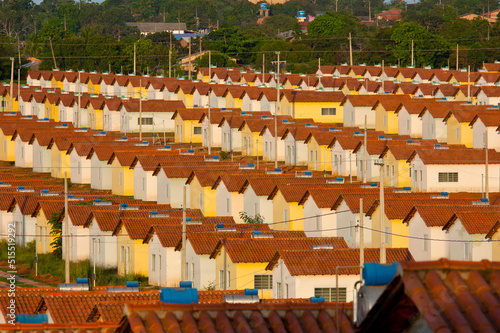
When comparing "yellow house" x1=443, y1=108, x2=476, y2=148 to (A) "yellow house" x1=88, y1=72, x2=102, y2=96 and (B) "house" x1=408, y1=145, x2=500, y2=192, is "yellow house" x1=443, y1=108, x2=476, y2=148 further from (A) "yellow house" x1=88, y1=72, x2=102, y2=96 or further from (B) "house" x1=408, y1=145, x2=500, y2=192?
(A) "yellow house" x1=88, y1=72, x2=102, y2=96

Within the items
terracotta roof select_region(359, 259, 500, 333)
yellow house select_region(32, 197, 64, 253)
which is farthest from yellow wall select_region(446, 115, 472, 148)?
terracotta roof select_region(359, 259, 500, 333)

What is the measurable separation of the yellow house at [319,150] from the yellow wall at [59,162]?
1548 cm

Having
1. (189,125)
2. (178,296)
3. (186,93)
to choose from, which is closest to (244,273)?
(178,296)

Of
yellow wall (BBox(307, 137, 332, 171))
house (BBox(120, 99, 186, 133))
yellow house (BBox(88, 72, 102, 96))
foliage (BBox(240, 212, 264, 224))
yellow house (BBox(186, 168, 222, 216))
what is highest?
yellow house (BBox(88, 72, 102, 96))

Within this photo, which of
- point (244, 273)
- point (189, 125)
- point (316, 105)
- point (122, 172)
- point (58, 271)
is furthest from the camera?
point (316, 105)

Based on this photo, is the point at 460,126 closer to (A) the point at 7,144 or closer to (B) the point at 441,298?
(A) the point at 7,144

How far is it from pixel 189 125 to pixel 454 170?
106ft

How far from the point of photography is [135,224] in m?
49.6

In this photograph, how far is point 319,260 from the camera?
39.3m

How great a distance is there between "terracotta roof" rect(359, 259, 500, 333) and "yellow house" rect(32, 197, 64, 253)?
44.7 m

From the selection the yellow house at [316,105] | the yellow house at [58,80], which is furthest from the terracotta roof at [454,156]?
the yellow house at [58,80]

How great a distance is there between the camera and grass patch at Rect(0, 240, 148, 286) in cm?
4772

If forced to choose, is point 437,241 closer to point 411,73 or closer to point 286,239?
point 286,239

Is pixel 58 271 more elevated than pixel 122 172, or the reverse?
pixel 122 172
